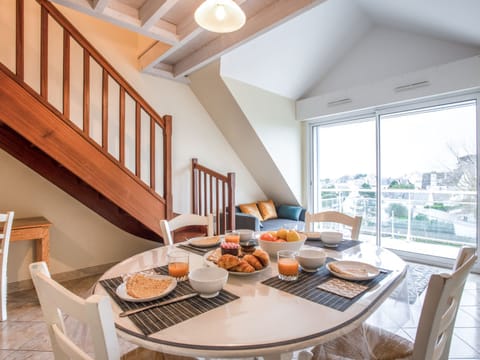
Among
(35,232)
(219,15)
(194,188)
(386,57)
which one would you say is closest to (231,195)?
(194,188)

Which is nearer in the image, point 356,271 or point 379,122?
point 356,271

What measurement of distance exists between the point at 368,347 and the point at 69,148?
2.33 metres

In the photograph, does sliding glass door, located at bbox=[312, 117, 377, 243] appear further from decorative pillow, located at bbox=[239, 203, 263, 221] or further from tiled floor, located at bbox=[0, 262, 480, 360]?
tiled floor, located at bbox=[0, 262, 480, 360]

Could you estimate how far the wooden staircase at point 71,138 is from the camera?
74.2 inches

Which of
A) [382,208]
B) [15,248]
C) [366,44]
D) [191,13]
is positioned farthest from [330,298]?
[366,44]

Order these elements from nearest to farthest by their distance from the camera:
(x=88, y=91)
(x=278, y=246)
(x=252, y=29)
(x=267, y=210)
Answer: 1. (x=278, y=246)
2. (x=88, y=91)
3. (x=252, y=29)
4. (x=267, y=210)

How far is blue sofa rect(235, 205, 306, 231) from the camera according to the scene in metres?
3.53

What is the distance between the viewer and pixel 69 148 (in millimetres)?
2045

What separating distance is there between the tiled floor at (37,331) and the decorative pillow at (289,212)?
228 cm

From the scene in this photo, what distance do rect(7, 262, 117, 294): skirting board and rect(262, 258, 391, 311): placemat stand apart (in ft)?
8.88

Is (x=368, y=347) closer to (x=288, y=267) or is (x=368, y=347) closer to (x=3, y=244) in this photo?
(x=288, y=267)

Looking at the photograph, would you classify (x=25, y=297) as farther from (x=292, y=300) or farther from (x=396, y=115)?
(x=396, y=115)

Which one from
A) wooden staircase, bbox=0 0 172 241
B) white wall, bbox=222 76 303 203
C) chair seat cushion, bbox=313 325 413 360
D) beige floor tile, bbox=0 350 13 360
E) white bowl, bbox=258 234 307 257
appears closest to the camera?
chair seat cushion, bbox=313 325 413 360

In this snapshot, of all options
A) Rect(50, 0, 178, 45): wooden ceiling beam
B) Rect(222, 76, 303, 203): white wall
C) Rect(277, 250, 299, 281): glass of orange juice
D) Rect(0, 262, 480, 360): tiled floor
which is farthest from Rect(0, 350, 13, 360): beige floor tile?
Rect(222, 76, 303, 203): white wall
